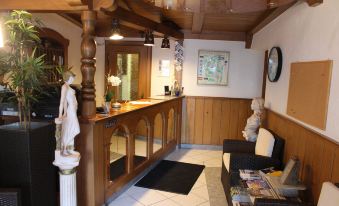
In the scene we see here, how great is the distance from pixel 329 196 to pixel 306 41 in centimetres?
165

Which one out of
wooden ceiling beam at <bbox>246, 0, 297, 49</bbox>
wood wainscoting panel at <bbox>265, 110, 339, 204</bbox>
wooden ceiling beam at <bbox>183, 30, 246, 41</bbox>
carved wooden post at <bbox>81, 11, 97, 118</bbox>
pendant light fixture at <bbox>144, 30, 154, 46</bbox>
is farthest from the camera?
wooden ceiling beam at <bbox>183, 30, 246, 41</bbox>

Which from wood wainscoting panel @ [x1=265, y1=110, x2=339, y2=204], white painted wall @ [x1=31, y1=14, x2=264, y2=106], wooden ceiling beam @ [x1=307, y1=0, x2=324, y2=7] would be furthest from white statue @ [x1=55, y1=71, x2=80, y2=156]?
white painted wall @ [x1=31, y1=14, x2=264, y2=106]

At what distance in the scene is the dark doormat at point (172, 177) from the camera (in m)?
3.58

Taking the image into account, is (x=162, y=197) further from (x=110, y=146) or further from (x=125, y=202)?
(x=110, y=146)

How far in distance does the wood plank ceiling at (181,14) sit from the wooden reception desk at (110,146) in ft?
3.70

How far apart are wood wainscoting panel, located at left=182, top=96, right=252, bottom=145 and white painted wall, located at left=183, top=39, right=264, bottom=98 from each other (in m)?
0.18

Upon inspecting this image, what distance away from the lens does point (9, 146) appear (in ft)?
7.16

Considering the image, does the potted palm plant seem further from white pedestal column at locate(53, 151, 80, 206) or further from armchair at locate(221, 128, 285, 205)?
armchair at locate(221, 128, 285, 205)

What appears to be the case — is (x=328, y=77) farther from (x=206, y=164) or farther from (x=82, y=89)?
(x=206, y=164)

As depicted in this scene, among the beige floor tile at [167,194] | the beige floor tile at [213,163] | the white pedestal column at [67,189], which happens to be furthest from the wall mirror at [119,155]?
the beige floor tile at [213,163]

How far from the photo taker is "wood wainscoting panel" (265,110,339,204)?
2.12 m

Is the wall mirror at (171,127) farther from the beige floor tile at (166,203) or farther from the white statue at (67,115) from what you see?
the white statue at (67,115)

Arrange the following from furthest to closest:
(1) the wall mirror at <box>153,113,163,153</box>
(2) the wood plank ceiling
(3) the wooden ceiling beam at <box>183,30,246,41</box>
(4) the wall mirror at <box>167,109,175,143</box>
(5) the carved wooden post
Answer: (3) the wooden ceiling beam at <box>183,30,246,41</box> < (4) the wall mirror at <box>167,109,175,143</box> < (1) the wall mirror at <box>153,113,163,153</box> < (5) the carved wooden post < (2) the wood plank ceiling

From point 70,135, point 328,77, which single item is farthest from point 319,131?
point 70,135
